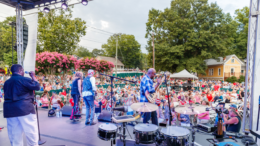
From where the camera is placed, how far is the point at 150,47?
23.5m

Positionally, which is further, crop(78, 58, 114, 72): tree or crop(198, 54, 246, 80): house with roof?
crop(198, 54, 246, 80): house with roof

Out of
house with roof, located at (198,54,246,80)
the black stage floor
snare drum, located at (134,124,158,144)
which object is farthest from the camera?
house with roof, located at (198,54,246,80)

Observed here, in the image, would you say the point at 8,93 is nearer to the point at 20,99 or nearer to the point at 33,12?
the point at 20,99

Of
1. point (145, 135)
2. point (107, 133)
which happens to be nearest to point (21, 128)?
point (107, 133)

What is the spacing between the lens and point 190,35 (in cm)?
2005

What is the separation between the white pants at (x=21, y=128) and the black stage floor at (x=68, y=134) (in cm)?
91

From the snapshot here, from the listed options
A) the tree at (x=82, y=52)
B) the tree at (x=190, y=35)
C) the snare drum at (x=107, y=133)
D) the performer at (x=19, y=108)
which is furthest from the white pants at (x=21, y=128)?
the tree at (x=82, y=52)

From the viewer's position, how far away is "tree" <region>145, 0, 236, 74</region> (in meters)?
20.2

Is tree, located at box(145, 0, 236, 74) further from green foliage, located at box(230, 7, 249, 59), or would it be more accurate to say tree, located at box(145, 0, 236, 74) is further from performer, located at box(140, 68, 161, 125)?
performer, located at box(140, 68, 161, 125)

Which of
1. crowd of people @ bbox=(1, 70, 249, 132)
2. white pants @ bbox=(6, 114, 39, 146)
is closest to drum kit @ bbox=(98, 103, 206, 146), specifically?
crowd of people @ bbox=(1, 70, 249, 132)

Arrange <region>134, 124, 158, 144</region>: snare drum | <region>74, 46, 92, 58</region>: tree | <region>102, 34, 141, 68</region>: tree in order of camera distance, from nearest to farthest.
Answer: <region>134, 124, 158, 144</region>: snare drum < <region>102, 34, 141, 68</region>: tree < <region>74, 46, 92, 58</region>: tree

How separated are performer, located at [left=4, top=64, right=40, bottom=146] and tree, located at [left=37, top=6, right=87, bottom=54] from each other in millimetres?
19906

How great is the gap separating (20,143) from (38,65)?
1340cm

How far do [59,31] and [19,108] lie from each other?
20.8 meters
